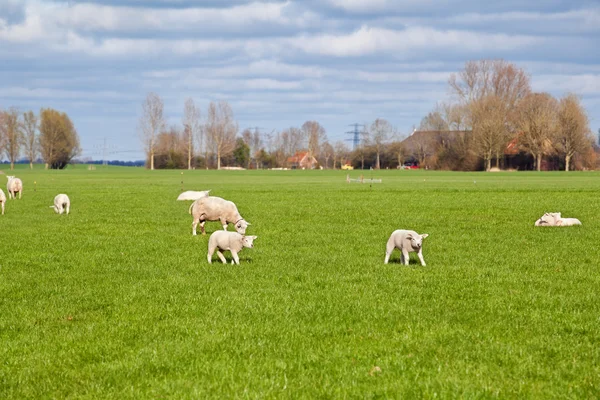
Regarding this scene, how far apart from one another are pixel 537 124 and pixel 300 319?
412 feet

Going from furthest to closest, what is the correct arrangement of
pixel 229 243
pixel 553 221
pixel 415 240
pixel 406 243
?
1. pixel 553 221
2. pixel 229 243
3. pixel 406 243
4. pixel 415 240

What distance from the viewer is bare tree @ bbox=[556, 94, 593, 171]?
416ft

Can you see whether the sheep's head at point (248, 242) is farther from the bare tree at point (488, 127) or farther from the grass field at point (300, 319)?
the bare tree at point (488, 127)

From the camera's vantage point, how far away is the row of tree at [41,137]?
564ft

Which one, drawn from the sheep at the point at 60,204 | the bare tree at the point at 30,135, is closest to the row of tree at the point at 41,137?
the bare tree at the point at 30,135

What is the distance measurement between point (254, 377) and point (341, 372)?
1.04m

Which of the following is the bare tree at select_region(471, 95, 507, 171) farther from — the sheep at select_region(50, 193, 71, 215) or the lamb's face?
the lamb's face

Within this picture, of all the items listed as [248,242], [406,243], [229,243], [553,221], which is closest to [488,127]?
[553,221]

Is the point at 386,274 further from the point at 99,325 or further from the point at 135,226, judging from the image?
the point at 135,226

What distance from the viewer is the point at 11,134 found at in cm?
17212

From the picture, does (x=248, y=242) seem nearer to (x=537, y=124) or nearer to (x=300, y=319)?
(x=300, y=319)

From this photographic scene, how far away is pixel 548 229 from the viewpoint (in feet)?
78.0

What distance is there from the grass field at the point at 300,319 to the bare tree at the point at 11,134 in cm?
16346

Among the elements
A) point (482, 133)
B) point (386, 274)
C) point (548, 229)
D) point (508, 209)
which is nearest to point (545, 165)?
point (482, 133)
